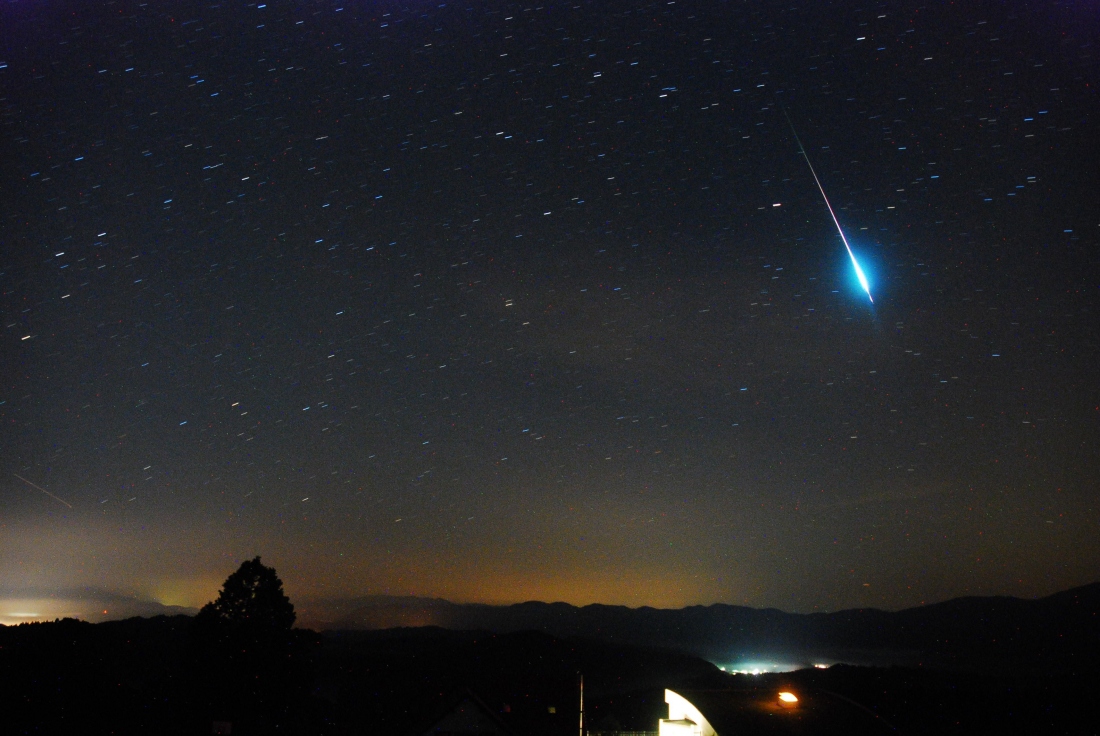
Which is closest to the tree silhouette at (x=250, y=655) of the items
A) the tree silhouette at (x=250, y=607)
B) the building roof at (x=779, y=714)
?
the tree silhouette at (x=250, y=607)

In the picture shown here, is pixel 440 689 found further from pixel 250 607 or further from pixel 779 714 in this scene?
pixel 779 714

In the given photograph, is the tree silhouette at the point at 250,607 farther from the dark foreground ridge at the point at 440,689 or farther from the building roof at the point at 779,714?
the building roof at the point at 779,714

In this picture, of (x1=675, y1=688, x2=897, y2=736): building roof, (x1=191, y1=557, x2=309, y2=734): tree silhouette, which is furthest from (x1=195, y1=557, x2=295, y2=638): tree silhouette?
(x1=675, y1=688, x2=897, y2=736): building roof

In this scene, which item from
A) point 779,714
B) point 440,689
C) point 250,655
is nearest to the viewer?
point 779,714

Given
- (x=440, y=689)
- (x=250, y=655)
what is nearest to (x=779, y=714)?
(x=250, y=655)

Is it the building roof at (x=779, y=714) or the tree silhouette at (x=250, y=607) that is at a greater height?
the tree silhouette at (x=250, y=607)

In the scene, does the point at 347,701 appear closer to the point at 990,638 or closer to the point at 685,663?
the point at 685,663

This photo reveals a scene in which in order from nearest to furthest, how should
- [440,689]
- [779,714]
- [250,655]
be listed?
[779,714], [250,655], [440,689]

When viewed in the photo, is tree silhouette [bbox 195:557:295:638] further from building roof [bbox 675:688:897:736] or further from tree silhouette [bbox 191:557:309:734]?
building roof [bbox 675:688:897:736]
